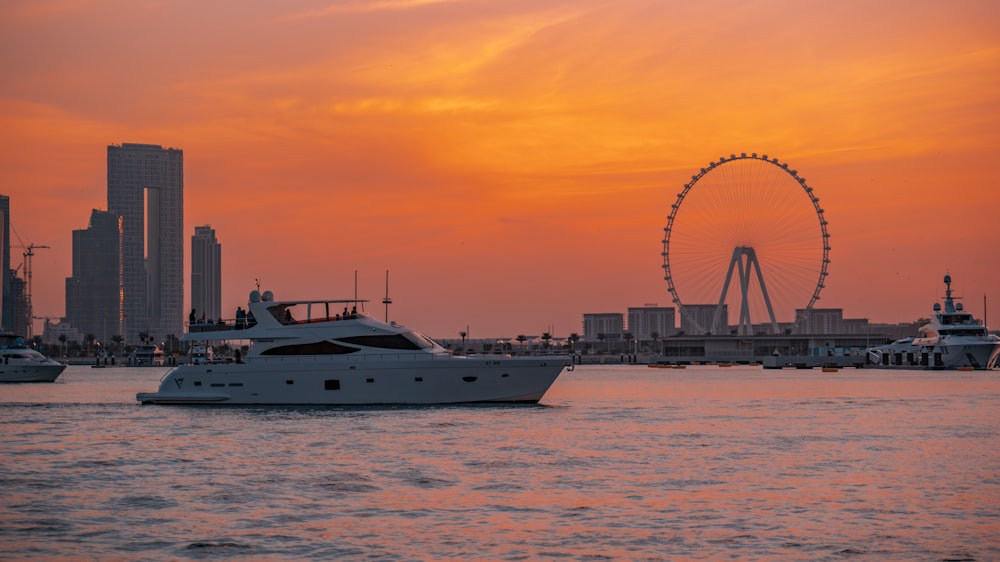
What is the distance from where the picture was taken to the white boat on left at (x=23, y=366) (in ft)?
379

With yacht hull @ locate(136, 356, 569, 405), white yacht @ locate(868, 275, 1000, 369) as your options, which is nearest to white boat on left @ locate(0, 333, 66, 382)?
yacht hull @ locate(136, 356, 569, 405)

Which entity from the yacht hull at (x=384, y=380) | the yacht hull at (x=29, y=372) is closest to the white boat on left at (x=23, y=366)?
the yacht hull at (x=29, y=372)

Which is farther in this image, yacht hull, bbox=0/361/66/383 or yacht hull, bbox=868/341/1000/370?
yacht hull, bbox=868/341/1000/370

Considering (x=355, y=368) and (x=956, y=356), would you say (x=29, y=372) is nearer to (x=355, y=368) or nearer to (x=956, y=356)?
(x=355, y=368)

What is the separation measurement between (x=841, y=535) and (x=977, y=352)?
13745cm

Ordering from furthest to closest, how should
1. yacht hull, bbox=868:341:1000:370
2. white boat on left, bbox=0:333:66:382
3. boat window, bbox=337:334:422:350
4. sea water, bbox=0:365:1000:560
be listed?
1. yacht hull, bbox=868:341:1000:370
2. white boat on left, bbox=0:333:66:382
3. boat window, bbox=337:334:422:350
4. sea water, bbox=0:365:1000:560

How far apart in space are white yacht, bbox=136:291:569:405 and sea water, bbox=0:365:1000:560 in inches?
47.3

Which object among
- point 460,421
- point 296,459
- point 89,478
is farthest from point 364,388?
point 89,478

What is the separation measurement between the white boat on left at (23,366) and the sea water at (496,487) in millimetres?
65452

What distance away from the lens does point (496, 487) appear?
→ 30.5 meters

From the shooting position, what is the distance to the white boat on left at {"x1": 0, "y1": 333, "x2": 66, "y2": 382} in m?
116

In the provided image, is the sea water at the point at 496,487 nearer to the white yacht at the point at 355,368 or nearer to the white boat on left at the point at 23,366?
the white yacht at the point at 355,368

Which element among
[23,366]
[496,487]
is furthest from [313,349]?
[23,366]

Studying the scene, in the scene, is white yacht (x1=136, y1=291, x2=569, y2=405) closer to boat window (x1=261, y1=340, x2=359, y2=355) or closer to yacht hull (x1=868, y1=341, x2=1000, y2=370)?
boat window (x1=261, y1=340, x2=359, y2=355)
